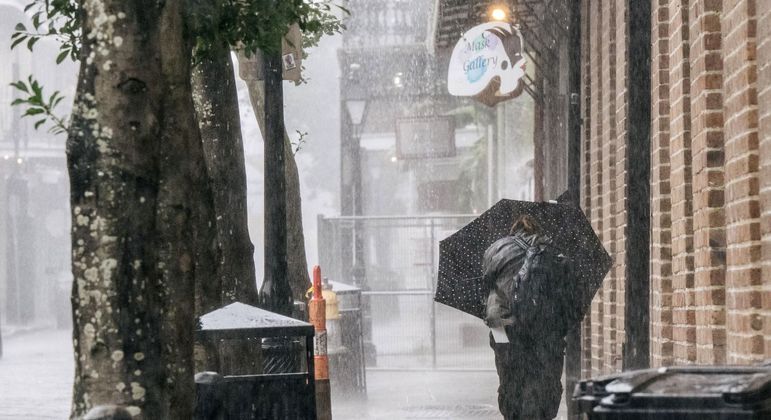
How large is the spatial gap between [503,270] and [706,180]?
8.92 feet

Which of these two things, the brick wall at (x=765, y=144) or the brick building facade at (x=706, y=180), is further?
the brick building facade at (x=706, y=180)

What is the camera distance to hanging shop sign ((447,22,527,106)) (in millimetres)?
16000

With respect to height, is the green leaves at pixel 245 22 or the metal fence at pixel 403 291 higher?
the green leaves at pixel 245 22

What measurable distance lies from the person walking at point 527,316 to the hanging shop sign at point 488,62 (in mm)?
5616

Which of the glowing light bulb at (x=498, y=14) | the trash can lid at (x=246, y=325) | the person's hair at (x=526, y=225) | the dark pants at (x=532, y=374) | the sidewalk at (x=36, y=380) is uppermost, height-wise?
the glowing light bulb at (x=498, y=14)

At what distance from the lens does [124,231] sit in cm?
550

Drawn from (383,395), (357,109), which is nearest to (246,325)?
(383,395)

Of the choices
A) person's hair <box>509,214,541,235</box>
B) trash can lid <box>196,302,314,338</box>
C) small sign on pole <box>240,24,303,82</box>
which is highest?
small sign on pole <box>240,24,303,82</box>

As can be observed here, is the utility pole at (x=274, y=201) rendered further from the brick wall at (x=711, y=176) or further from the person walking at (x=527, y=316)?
the brick wall at (x=711, y=176)

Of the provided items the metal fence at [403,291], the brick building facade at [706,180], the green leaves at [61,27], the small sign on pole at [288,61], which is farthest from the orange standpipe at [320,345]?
the metal fence at [403,291]

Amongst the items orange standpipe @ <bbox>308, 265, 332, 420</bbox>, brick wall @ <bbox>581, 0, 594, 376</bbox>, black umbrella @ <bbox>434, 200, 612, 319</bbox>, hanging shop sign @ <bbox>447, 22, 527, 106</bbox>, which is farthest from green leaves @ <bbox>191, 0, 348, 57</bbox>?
hanging shop sign @ <bbox>447, 22, 527, 106</bbox>

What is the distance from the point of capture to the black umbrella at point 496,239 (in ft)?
35.7

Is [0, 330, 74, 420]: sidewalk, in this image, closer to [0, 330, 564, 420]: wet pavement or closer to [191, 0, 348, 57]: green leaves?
[0, 330, 564, 420]: wet pavement

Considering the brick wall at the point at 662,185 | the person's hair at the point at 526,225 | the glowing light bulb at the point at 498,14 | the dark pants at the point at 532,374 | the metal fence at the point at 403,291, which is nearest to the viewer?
the brick wall at the point at 662,185
